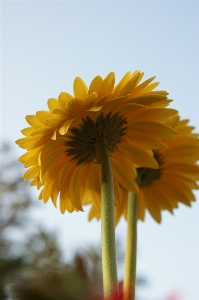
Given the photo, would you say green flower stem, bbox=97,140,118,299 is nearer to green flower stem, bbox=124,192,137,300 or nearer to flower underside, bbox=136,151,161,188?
green flower stem, bbox=124,192,137,300

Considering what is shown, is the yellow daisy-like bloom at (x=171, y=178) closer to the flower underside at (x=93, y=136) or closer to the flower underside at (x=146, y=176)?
the flower underside at (x=146, y=176)

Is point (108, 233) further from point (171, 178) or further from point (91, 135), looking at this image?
point (171, 178)

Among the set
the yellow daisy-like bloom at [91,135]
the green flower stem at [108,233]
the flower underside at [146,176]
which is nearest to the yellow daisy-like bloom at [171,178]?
the flower underside at [146,176]

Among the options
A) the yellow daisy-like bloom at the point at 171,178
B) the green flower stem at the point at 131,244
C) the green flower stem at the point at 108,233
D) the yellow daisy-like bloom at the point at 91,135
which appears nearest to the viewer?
the green flower stem at the point at 108,233

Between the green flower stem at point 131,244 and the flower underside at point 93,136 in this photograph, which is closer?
the green flower stem at point 131,244

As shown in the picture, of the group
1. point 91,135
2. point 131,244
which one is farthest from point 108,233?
point 91,135

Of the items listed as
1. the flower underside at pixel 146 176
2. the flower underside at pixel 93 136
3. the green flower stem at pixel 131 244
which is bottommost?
the green flower stem at pixel 131 244

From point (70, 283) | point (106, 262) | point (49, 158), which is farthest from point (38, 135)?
point (70, 283)

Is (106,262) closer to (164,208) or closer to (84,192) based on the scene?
(84,192)
